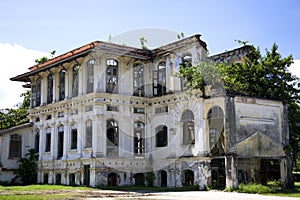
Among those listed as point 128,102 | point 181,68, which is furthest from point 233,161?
point 128,102

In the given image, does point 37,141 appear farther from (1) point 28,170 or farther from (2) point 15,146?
Answer: (1) point 28,170

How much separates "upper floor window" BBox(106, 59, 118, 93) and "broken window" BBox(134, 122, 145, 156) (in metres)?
2.93

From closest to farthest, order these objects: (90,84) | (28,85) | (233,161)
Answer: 1. (233,161)
2. (90,84)
3. (28,85)

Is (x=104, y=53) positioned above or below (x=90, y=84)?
above

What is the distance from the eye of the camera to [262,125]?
25047mm

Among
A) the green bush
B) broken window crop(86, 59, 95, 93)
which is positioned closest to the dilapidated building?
broken window crop(86, 59, 95, 93)

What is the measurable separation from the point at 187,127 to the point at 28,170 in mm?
13047

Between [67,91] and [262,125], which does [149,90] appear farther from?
[262,125]

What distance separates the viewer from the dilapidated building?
24.9m

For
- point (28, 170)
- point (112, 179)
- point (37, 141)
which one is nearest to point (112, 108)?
point (112, 179)

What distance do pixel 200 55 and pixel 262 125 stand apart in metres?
5.82

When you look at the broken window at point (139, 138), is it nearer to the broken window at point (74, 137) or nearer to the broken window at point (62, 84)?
the broken window at point (74, 137)

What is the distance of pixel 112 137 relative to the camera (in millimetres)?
28266

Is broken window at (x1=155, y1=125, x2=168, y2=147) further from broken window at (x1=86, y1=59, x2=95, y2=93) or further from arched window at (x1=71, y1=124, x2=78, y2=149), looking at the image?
arched window at (x1=71, y1=124, x2=78, y2=149)
